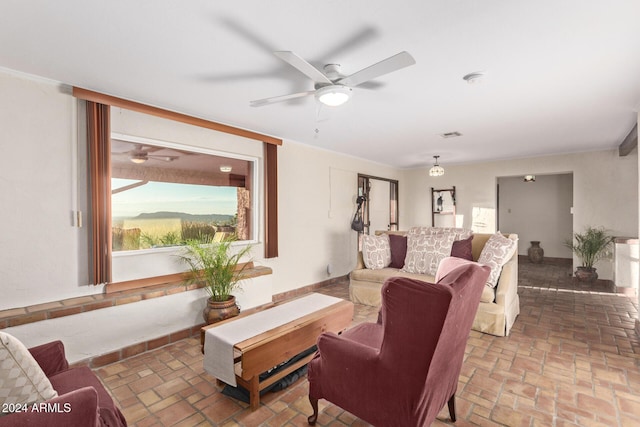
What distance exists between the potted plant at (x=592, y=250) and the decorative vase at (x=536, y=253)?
210 cm

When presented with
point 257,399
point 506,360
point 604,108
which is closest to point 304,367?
point 257,399

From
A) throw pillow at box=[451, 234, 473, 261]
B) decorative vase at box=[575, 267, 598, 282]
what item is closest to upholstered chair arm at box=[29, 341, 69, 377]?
→ throw pillow at box=[451, 234, 473, 261]

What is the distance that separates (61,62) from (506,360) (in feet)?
13.7

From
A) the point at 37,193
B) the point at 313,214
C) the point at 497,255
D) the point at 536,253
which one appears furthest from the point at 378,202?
the point at 37,193

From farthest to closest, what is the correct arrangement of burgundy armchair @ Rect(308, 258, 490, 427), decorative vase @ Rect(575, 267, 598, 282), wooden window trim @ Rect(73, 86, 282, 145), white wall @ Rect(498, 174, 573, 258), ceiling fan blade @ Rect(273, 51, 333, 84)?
white wall @ Rect(498, 174, 573, 258) → decorative vase @ Rect(575, 267, 598, 282) → wooden window trim @ Rect(73, 86, 282, 145) → ceiling fan blade @ Rect(273, 51, 333, 84) → burgundy armchair @ Rect(308, 258, 490, 427)

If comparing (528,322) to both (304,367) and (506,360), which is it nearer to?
(506,360)

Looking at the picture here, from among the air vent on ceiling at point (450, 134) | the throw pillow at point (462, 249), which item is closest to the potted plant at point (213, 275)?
the throw pillow at point (462, 249)

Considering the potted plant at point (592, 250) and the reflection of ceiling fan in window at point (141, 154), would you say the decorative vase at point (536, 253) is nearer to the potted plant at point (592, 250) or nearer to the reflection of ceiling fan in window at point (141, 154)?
the potted plant at point (592, 250)

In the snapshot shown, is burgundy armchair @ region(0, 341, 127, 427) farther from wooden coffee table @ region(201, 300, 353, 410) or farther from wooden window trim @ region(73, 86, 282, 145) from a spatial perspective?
wooden window trim @ region(73, 86, 282, 145)

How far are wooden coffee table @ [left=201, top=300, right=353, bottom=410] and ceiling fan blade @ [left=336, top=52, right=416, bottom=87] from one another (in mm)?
1774

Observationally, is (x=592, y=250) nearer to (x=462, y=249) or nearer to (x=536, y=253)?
(x=536, y=253)

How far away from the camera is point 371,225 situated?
6211mm

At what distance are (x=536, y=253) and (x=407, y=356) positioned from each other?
7.55 metres

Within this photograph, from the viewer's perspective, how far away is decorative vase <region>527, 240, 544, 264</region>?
715 cm
